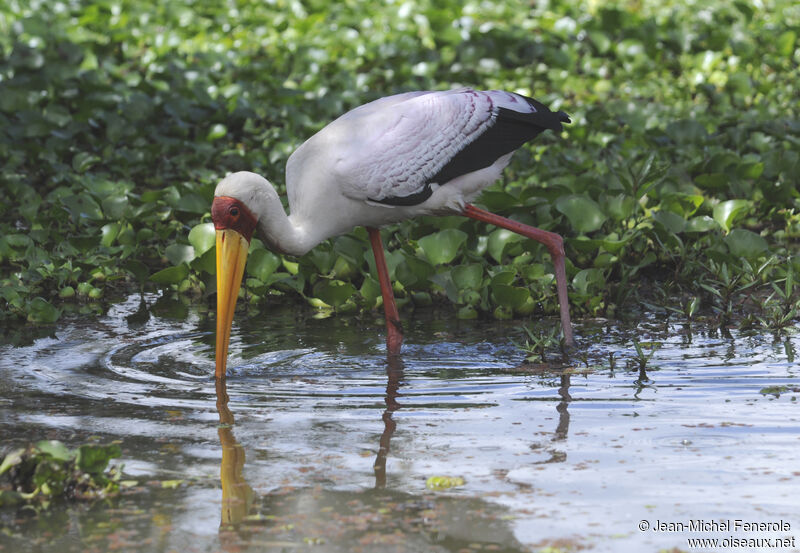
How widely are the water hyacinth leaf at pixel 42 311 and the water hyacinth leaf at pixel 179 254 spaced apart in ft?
2.45

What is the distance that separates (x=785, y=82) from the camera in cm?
958

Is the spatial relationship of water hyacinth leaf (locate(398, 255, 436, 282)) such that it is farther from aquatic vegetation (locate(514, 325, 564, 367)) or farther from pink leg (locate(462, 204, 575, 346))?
aquatic vegetation (locate(514, 325, 564, 367))

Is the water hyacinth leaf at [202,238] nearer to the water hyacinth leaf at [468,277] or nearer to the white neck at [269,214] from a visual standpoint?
the white neck at [269,214]

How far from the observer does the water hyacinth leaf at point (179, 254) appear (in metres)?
5.64

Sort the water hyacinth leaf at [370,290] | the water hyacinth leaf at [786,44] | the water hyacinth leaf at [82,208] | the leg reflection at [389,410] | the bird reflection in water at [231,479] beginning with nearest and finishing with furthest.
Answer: the bird reflection in water at [231,479], the leg reflection at [389,410], the water hyacinth leaf at [370,290], the water hyacinth leaf at [82,208], the water hyacinth leaf at [786,44]

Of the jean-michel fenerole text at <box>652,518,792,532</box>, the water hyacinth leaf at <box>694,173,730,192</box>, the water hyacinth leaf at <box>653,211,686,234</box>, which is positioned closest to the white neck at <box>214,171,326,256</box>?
the water hyacinth leaf at <box>653,211,686,234</box>

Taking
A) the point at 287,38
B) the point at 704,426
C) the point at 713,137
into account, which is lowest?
the point at 704,426

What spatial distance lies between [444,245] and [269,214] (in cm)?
129

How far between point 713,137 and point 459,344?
3.56 meters

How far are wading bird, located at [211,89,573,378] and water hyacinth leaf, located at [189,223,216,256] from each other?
2.99 ft

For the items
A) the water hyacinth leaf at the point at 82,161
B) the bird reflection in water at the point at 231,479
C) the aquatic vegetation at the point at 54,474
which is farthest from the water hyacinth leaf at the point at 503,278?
the water hyacinth leaf at the point at 82,161

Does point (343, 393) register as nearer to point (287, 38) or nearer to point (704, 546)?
point (704, 546)

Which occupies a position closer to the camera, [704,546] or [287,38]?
[704,546]

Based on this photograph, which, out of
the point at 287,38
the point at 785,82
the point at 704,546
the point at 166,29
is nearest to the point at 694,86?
the point at 785,82
